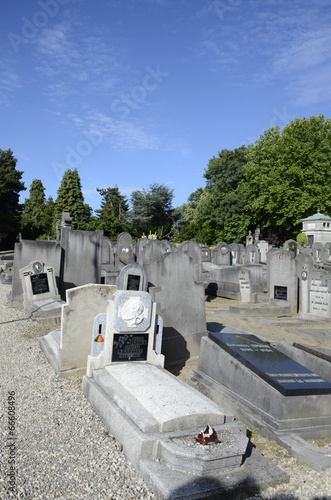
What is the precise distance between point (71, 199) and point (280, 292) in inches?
1681

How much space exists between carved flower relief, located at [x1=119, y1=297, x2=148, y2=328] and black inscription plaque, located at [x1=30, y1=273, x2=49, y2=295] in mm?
6390

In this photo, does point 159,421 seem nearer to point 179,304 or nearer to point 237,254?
point 179,304

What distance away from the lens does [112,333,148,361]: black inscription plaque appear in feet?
16.8

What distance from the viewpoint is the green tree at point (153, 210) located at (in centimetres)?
4681

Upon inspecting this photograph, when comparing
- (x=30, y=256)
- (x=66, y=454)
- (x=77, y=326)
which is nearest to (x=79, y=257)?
(x=30, y=256)

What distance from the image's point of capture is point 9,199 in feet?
138

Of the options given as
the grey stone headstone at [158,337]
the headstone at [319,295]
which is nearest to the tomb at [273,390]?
the grey stone headstone at [158,337]

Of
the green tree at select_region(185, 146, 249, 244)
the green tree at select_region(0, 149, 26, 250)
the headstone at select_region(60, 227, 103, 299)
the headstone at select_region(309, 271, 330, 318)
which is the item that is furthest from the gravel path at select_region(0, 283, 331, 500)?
the green tree at select_region(0, 149, 26, 250)

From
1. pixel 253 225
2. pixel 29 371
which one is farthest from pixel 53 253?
pixel 253 225

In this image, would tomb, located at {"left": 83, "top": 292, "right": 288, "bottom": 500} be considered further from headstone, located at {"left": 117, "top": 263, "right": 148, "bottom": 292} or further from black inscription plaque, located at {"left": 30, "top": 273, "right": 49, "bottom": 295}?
→ black inscription plaque, located at {"left": 30, "top": 273, "right": 49, "bottom": 295}

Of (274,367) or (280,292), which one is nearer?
(274,367)

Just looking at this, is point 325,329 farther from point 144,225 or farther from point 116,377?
point 144,225

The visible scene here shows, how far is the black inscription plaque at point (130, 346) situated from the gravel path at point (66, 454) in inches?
29.8

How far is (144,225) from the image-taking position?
47.9 m
